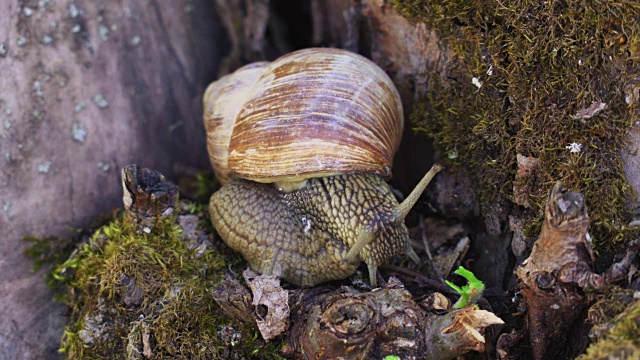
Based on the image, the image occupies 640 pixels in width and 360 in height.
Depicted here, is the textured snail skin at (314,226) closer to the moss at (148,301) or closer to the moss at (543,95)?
the moss at (148,301)

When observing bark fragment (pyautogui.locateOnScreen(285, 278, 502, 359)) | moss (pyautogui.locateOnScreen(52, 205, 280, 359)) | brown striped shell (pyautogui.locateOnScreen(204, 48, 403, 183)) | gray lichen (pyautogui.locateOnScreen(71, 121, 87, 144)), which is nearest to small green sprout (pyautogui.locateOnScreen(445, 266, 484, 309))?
bark fragment (pyautogui.locateOnScreen(285, 278, 502, 359))

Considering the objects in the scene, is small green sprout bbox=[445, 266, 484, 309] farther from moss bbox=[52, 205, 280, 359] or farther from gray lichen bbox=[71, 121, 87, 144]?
gray lichen bbox=[71, 121, 87, 144]

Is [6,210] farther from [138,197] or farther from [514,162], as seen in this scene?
[514,162]

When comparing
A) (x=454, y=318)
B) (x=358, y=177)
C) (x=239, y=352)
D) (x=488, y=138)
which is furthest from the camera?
(x=358, y=177)

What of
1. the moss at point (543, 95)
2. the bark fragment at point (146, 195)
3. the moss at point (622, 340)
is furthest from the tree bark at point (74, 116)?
the moss at point (622, 340)

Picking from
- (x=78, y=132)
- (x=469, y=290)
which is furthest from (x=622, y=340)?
(x=78, y=132)

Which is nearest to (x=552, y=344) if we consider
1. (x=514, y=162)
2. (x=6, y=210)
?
(x=514, y=162)
